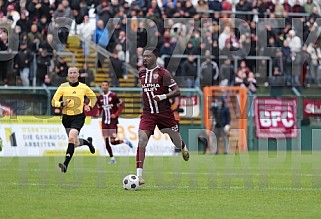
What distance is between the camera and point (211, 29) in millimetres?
31750

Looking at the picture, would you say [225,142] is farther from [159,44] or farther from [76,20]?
[76,20]

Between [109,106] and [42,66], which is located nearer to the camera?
[109,106]

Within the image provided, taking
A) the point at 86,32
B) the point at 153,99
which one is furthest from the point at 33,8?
the point at 153,99

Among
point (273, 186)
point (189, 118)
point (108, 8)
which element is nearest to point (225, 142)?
point (189, 118)

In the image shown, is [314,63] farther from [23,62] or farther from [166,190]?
[166,190]

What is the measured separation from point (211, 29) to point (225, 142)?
4.22 metres

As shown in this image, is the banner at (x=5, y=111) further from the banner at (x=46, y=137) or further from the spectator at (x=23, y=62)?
the spectator at (x=23, y=62)

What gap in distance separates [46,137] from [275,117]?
32.5 feet

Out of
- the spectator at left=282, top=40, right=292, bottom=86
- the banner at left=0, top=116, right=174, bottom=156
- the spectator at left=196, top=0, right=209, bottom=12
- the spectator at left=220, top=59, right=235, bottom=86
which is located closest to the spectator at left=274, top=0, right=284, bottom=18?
the spectator at left=282, top=40, right=292, bottom=86

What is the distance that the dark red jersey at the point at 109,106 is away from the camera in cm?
2558

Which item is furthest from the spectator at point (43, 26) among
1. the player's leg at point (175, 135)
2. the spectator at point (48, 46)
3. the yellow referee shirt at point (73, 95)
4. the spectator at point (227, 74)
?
the player's leg at point (175, 135)

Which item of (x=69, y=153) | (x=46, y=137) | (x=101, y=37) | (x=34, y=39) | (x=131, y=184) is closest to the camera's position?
A: (x=131, y=184)

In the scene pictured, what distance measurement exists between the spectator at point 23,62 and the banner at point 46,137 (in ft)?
5.77

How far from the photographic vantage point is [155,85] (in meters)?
15.9
